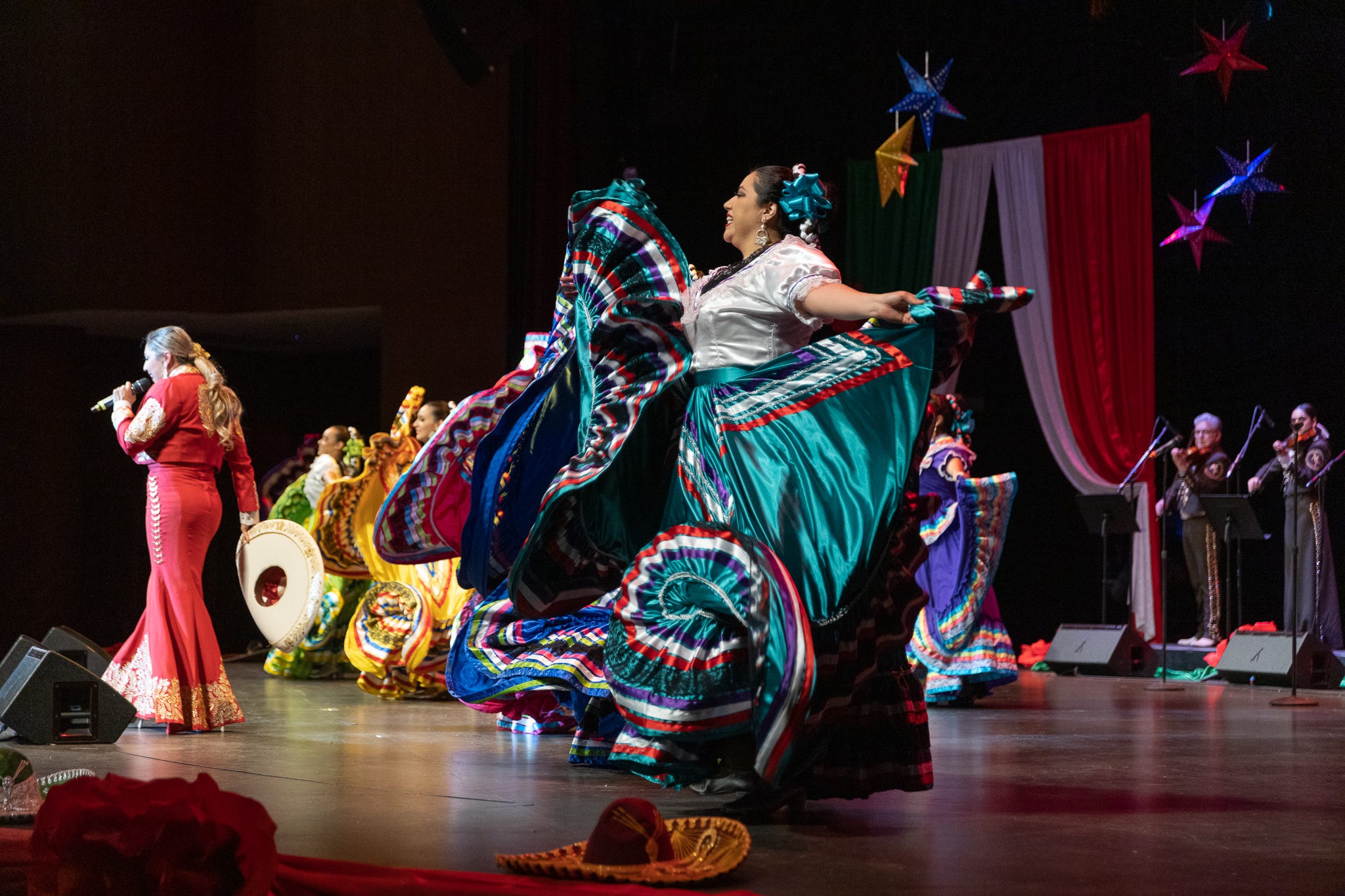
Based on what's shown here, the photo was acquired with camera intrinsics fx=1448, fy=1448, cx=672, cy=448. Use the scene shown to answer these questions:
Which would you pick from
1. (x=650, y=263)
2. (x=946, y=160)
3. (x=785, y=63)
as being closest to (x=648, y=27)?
(x=785, y=63)

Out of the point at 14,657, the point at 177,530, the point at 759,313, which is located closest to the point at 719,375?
the point at 759,313

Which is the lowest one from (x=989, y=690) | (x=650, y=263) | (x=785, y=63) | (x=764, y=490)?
(x=989, y=690)

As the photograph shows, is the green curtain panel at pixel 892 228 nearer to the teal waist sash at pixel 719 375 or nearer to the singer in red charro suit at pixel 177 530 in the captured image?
the singer in red charro suit at pixel 177 530

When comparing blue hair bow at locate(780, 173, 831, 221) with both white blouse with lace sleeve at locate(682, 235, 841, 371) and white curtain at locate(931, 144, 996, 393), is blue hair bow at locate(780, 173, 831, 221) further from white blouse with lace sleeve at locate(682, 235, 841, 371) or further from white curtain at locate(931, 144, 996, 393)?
white curtain at locate(931, 144, 996, 393)

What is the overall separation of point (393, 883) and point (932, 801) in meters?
1.65

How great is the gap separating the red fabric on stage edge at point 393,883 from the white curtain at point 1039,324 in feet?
25.4

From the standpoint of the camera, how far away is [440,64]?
10195mm

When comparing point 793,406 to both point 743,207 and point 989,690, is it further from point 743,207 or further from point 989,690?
point 989,690

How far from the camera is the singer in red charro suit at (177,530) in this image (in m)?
4.96

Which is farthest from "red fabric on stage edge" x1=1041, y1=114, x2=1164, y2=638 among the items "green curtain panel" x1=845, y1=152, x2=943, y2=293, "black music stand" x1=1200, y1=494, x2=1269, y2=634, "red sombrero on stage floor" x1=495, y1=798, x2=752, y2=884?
"red sombrero on stage floor" x1=495, y1=798, x2=752, y2=884

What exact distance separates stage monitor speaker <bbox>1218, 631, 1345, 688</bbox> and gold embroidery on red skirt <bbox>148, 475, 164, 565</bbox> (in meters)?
5.80

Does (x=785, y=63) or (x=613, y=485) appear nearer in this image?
(x=613, y=485)

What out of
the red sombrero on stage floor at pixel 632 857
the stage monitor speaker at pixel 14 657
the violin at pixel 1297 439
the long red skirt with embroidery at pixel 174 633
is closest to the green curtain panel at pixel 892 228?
the violin at pixel 1297 439

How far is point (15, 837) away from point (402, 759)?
1821mm
